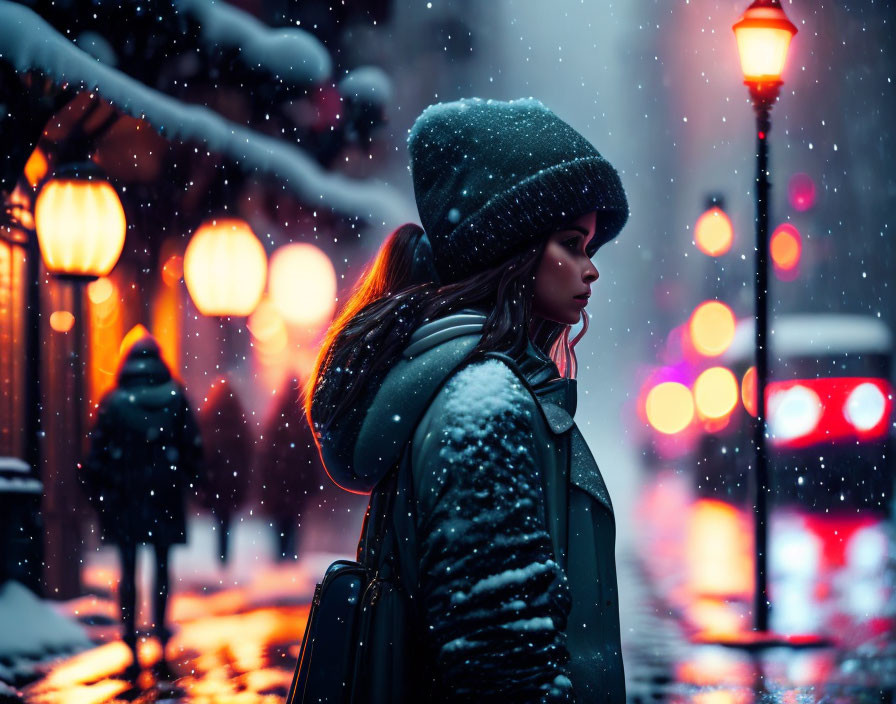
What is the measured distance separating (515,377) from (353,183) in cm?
1542

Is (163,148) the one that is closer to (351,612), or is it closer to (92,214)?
(92,214)

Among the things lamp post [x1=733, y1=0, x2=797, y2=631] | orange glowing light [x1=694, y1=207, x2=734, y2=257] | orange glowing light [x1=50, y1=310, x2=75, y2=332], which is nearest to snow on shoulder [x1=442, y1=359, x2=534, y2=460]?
lamp post [x1=733, y1=0, x2=797, y2=631]

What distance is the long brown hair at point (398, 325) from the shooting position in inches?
80.9

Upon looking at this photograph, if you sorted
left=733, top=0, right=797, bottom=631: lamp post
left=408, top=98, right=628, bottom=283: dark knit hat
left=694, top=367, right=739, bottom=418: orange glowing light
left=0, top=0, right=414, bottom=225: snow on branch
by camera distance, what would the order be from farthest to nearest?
left=694, top=367, right=739, bottom=418: orange glowing light < left=733, top=0, right=797, bottom=631: lamp post < left=0, top=0, right=414, bottom=225: snow on branch < left=408, top=98, right=628, bottom=283: dark knit hat

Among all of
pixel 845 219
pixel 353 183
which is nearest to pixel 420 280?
pixel 353 183

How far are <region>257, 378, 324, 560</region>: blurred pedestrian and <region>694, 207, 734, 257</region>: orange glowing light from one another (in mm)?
9446

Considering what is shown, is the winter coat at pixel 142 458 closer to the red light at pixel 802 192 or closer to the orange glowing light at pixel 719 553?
the orange glowing light at pixel 719 553

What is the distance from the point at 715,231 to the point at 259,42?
31.4ft

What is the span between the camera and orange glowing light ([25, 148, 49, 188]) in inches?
466

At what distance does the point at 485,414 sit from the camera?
1.86 metres

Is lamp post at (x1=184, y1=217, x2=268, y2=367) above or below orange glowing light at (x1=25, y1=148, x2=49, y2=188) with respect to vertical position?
below

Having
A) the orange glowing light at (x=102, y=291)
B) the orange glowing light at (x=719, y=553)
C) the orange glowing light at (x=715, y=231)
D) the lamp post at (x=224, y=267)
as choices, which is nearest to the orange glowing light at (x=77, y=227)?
the lamp post at (x=224, y=267)

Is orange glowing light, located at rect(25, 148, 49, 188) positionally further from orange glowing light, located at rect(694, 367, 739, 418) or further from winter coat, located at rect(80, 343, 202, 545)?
orange glowing light, located at rect(694, 367, 739, 418)

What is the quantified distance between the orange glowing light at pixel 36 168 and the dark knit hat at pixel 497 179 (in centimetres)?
1052
